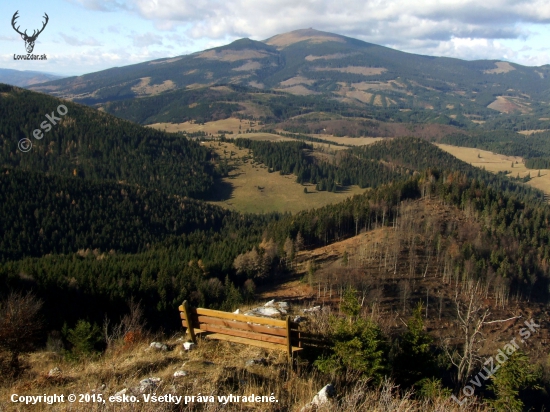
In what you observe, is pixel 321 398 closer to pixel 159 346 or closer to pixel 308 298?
pixel 159 346

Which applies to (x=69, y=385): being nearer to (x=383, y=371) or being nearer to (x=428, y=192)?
(x=383, y=371)

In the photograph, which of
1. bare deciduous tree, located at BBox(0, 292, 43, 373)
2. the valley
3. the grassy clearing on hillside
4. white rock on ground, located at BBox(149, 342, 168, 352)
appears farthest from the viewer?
white rock on ground, located at BBox(149, 342, 168, 352)

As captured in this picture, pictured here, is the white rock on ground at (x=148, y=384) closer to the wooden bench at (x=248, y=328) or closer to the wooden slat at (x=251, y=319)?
the wooden bench at (x=248, y=328)

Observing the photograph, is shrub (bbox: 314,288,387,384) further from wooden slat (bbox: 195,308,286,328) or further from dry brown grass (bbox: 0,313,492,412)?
wooden slat (bbox: 195,308,286,328)

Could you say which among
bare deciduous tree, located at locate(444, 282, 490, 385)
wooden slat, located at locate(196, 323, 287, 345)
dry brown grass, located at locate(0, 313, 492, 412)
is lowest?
bare deciduous tree, located at locate(444, 282, 490, 385)

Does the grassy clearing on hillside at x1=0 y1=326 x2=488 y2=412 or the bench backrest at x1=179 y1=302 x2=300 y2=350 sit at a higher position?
the bench backrest at x1=179 y1=302 x2=300 y2=350

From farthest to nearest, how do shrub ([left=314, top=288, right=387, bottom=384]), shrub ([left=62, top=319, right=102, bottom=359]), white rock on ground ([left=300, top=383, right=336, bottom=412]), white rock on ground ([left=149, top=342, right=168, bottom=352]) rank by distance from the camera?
shrub ([left=62, top=319, right=102, bottom=359])
white rock on ground ([left=149, top=342, right=168, bottom=352])
shrub ([left=314, top=288, right=387, bottom=384])
white rock on ground ([left=300, top=383, right=336, bottom=412])

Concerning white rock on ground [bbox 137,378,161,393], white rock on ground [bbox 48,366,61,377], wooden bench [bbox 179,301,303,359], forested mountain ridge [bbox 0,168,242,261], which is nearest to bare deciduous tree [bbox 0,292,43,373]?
white rock on ground [bbox 48,366,61,377]

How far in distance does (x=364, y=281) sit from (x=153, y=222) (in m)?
116

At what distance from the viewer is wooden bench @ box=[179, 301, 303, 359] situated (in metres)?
17.9

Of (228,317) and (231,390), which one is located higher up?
(228,317)

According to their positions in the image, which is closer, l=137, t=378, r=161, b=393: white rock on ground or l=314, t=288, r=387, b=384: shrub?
l=137, t=378, r=161, b=393: white rock on ground

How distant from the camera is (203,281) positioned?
75.1 meters

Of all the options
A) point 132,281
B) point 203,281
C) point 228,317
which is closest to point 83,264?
point 132,281
